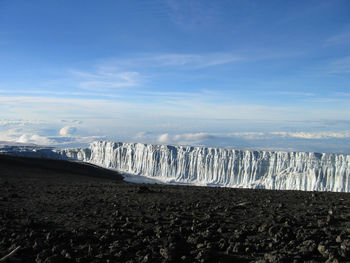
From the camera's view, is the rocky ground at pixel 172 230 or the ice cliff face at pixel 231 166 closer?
the rocky ground at pixel 172 230

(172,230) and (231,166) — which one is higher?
(172,230)

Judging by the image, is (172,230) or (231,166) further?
(231,166)

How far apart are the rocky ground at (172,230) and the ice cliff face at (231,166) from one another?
39172 millimetres

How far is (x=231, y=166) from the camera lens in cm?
5556

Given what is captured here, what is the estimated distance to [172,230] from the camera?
754 cm

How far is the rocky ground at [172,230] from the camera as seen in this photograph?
19.7 ft

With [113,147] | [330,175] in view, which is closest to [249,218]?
[330,175]

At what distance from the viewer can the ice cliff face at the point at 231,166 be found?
154ft

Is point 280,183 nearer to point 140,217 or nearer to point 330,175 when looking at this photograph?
point 330,175

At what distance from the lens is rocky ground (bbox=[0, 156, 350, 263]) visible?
5992mm

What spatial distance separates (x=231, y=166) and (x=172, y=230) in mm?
49505

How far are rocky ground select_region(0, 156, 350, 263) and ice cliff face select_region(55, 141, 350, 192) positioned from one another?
39172 mm

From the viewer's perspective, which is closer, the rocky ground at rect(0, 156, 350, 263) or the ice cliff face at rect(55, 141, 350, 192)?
the rocky ground at rect(0, 156, 350, 263)

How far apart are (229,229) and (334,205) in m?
5.55
